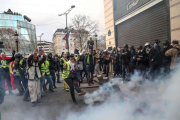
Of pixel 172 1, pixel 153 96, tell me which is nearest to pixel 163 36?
pixel 172 1

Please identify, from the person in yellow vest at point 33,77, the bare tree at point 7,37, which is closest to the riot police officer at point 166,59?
the person in yellow vest at point 33,77

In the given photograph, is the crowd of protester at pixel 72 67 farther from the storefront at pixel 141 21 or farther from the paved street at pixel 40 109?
the storefront at pixel 141 21

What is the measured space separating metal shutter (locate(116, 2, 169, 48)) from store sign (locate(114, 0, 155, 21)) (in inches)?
23.7

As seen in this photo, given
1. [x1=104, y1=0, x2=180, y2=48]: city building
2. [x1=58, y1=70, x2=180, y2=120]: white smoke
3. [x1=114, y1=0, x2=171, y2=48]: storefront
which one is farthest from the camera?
[x1=114, y1=0, x2=171, y2=48]: storefront

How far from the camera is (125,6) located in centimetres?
1207

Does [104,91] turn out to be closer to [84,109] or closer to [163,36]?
[84,109]

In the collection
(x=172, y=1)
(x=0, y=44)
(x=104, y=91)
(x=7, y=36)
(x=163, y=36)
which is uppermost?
(x=7, y=36)

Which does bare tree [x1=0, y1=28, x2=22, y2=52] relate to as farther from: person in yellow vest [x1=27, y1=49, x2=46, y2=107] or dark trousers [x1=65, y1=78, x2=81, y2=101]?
dark trousers [x1=65, y1=78, x2=81, y2=101]

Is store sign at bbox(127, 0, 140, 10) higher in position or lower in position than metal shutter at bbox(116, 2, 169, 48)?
higher

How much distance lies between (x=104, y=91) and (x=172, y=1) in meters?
5.66

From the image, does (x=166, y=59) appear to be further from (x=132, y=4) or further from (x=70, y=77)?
(x=132, y=4)

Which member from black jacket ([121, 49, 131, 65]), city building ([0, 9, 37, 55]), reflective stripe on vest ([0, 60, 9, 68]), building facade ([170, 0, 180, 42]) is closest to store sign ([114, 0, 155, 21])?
building facade ([170, 0, 180, 42])

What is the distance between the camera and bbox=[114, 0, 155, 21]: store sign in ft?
33.2

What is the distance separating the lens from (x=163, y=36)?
27.1 ft
